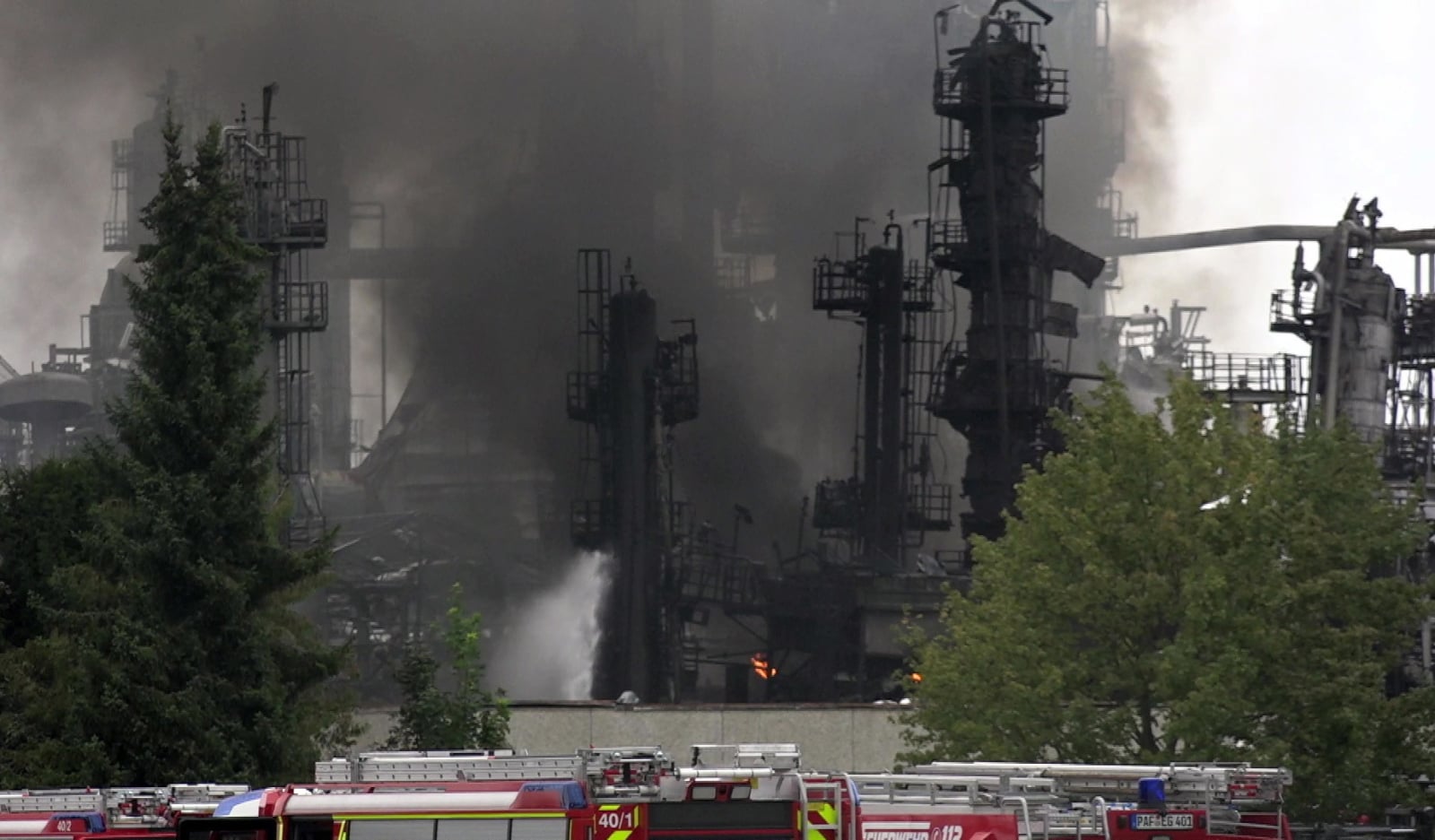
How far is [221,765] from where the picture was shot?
29.0 m

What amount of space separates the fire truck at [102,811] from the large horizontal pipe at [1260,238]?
47225 mm

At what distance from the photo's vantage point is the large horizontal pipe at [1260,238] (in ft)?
195

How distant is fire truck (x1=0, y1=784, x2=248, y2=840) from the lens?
651 inches

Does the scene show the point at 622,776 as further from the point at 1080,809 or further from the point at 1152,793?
the point at 1152,793

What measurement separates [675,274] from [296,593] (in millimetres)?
54237

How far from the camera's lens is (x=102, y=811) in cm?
1700

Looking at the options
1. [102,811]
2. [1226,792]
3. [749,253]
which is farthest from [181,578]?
[749,253]

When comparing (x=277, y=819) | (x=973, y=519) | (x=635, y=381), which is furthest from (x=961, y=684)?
(x=635, y=381)

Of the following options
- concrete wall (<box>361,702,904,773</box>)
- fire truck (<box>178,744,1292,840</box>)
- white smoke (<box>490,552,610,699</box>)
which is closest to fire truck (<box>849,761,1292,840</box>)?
fire truck (<box>178,744,1292,840</box>)

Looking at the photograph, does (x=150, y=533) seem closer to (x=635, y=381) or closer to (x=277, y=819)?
(x=277, y=819)

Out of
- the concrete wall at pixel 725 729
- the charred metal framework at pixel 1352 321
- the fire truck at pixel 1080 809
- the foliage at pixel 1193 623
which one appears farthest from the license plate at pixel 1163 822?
the charred metal framework at pixel 1352 321

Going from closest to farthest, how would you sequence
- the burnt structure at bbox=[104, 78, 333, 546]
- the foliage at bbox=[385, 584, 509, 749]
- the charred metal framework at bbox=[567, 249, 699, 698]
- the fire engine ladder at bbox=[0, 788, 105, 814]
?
the fire engine ladder at bbox=[0, 788, 105, 814], the foliage at bbox=[385, 584, 509, 749], the burnt structure at bbox=[104, 78, 333, 546], the charred metal framework at bbox=[567, 249, 699, 698]

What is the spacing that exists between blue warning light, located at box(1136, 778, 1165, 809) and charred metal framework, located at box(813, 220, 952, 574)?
56.5m

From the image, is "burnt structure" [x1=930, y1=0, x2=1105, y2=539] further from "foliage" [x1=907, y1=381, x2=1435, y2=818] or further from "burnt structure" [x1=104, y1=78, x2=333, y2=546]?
"foliage" [x1=907, y1=381, x2=1435, y2=818]
